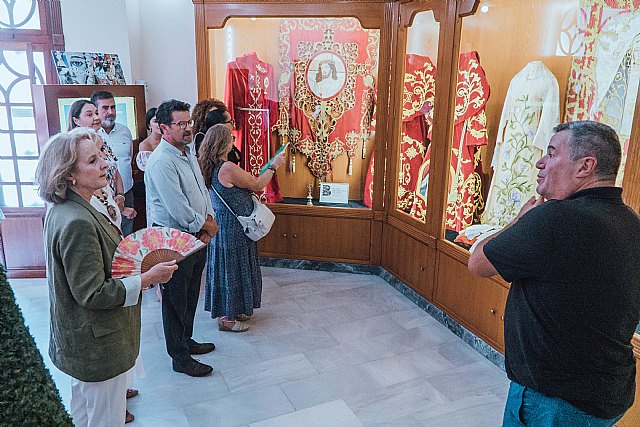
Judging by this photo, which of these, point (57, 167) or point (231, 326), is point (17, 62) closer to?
point (231, 326)

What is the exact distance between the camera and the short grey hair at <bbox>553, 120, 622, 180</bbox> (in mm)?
1614

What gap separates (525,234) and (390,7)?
343 cm

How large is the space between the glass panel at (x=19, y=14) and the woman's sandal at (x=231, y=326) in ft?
10.4

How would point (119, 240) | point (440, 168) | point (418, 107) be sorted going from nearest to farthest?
point (119, 240) → point (440, 168) → point (418, 107)

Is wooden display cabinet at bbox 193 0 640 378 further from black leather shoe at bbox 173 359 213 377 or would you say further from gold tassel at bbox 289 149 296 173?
black leather shoe at bbox 173 359 213 377

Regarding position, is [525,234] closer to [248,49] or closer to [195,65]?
[248,49]

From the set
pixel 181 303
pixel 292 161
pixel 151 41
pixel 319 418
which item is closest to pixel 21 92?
pixel 151 41

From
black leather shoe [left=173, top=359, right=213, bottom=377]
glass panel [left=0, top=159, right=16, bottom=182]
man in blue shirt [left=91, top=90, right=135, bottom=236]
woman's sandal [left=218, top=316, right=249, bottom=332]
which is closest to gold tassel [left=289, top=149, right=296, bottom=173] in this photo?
man in blue shirt [left=91, top=90, right=135, bottom=236]

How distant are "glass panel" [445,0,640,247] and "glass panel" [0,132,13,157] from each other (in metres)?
3.97

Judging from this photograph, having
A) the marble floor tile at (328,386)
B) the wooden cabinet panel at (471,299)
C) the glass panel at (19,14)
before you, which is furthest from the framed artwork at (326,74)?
the marble floor tile at (328,386)

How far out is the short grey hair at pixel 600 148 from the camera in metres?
1.61

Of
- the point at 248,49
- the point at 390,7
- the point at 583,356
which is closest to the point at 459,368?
the point at 583,356

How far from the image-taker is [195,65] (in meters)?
5.19

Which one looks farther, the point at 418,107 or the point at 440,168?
the point at 418,107
